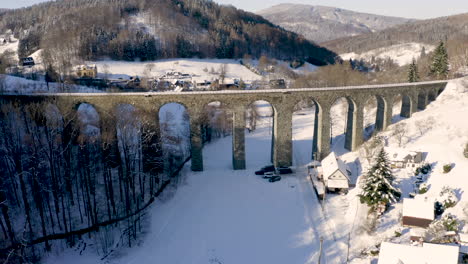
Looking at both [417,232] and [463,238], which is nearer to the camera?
[463,238]

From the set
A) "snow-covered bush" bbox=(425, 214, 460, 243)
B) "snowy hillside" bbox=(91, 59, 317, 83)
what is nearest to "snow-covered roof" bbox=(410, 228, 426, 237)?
"snow-covered bush" bbox=(425, 214, 460, 243)

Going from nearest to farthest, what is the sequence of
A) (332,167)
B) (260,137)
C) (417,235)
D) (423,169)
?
(417,235) < (423,169) < (332,167) < (260,137)

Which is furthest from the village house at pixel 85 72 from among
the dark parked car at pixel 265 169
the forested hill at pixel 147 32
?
the dark parked car at pixel 265 169

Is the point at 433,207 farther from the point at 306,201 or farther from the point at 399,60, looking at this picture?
the point at 399,60

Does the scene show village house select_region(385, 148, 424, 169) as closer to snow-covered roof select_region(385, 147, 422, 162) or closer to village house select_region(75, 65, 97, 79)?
snow-covered roof select_region(385, 147, 422, 162)

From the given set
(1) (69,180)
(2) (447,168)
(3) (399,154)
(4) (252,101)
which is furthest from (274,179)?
(1) (69,180)

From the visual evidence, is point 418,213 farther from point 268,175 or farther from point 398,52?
point 398,52

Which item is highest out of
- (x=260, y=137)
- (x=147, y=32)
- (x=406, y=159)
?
(x=147, y=32)
